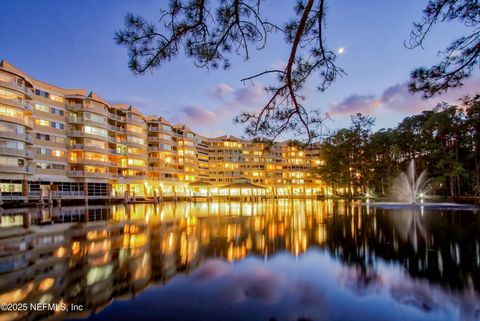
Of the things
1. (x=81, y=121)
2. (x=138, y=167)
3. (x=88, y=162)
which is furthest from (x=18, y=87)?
(x=138, y=167)

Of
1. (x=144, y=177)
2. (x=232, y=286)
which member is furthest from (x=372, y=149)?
(x=232, y=286)

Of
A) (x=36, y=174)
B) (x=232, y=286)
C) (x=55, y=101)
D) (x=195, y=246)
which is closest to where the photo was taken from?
(x=232, y=286)

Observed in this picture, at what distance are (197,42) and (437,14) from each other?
458 cm

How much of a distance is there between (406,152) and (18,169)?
A: 220 ft

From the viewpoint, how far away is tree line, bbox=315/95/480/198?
46.1m

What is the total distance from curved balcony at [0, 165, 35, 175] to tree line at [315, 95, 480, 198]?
46139 mm

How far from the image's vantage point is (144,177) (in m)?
64.0

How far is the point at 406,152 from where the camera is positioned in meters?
58.9

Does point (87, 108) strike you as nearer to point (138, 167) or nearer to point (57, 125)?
point (57, 125)

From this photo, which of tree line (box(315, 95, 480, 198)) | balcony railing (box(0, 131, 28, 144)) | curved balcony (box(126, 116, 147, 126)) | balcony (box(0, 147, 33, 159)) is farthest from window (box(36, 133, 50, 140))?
tree line (box(315, 95, 480, 198))

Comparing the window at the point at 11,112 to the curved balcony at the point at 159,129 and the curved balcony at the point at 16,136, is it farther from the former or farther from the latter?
the curved balcony at the point at 159,129

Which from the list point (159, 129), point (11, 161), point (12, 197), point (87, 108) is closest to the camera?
point (12, 197)

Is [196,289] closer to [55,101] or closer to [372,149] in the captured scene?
[55,101]

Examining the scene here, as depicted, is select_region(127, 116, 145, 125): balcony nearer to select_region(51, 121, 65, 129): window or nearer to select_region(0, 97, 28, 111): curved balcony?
select_region(51, 121, 65, 129): window
